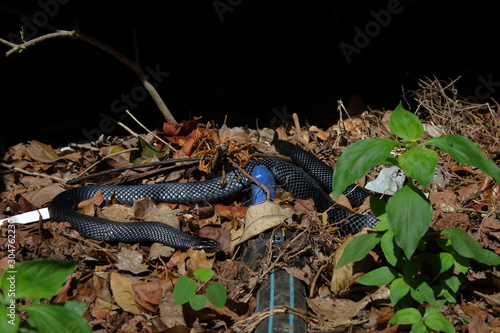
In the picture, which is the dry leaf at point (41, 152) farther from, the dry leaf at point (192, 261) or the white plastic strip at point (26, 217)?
the dry leaf at point (192, 261)

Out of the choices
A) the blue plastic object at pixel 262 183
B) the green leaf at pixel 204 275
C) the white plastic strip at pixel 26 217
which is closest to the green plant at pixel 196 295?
the green leaf at pixel 204 275

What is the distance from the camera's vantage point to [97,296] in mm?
3309

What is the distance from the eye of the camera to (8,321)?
1989 millimetres

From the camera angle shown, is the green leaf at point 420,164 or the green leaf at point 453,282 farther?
the green leaf at point 453,282

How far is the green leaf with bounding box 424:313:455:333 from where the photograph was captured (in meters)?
2.51

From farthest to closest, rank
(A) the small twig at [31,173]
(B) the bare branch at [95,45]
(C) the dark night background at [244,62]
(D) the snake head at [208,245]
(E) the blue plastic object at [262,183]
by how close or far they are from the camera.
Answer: (C) the dark night background at [244,62], (A) the small twig at [31,173], (B) the bare branch at [95,45], (E) the blue plastic object at [262,183], (D) the snake head at [208,245]

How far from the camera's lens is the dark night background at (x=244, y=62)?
5.93 m

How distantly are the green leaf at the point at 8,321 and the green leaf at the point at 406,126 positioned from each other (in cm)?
201

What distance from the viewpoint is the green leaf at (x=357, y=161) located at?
2.32 m

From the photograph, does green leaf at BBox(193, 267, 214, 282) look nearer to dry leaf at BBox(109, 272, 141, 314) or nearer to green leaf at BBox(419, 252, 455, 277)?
dry leaf at BBox(109, 272, 141, 314)

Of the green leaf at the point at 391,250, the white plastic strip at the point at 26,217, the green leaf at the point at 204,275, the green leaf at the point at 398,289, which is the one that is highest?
the white plastic strip at the point at 26,217

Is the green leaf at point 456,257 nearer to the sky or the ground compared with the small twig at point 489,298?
nearer to the sky

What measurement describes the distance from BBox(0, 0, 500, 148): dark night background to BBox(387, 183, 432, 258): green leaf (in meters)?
3.45

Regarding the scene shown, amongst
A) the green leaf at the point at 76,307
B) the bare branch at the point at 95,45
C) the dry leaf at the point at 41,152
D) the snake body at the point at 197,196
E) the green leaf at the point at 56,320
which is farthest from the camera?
the dry leaf at the point at 41,152
